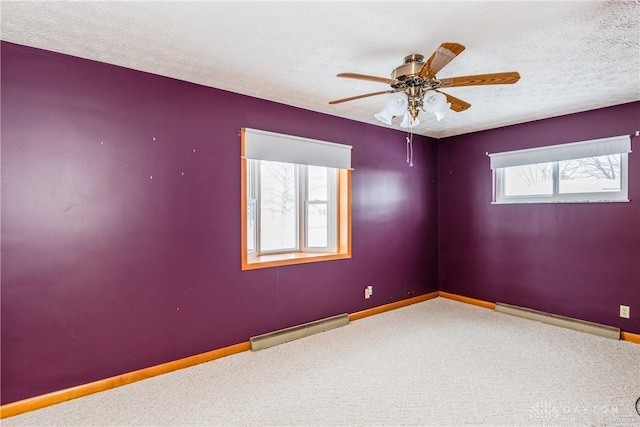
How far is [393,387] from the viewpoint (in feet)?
7.94

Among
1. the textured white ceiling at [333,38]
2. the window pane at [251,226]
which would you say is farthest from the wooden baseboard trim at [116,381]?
the textured white ceiling at [333,38]

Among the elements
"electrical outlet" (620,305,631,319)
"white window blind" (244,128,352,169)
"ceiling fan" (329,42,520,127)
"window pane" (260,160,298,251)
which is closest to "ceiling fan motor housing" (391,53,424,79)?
"ceiling fan" (329,42,520,127)

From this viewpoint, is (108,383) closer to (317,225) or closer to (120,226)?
(120,226)

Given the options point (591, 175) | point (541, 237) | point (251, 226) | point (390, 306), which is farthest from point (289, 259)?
point (591, 175)

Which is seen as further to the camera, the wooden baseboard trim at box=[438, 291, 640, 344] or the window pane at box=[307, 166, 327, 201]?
the window pane at box=[307, 166, 327, 201]

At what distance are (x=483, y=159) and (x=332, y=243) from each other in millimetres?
2298

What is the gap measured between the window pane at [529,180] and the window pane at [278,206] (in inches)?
107

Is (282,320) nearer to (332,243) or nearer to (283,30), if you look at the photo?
(332,243)

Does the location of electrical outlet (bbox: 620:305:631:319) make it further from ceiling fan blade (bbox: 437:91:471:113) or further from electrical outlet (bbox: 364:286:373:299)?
ceiling fan blade (bbox: 437:91:471:113)

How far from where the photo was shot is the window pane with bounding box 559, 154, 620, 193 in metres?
3.45

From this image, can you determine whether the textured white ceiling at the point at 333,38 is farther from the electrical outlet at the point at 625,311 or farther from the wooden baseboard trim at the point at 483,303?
the wooden baseboard trim at the point at 483,303

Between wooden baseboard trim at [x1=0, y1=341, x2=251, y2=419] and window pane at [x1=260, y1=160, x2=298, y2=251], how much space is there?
3.90 feet

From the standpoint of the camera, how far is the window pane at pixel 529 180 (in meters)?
3.94

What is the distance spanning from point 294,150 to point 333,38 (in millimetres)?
1415
